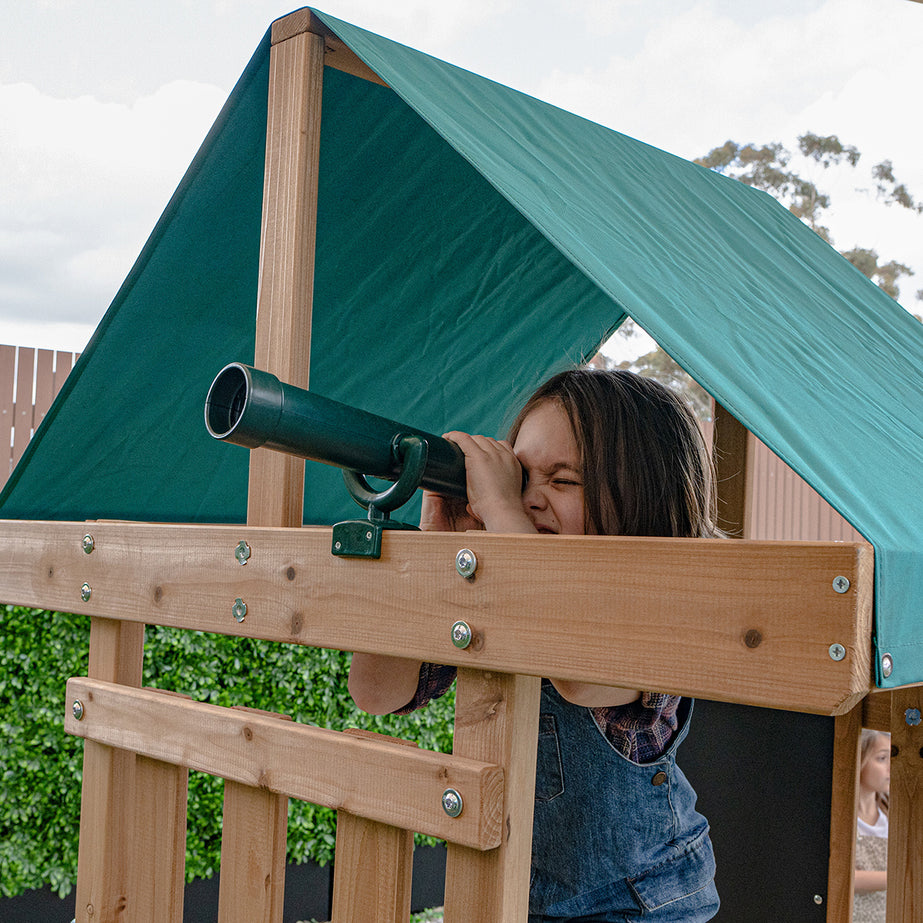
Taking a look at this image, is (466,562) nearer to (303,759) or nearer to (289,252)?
(303,759)

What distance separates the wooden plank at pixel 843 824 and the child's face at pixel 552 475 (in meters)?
1.01

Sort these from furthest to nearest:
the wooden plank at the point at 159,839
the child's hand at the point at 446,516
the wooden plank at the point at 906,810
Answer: the wooden plank at the point at 906,810 < the child's hand at the point at 446,516 < the wooden plank at the point at 159,839

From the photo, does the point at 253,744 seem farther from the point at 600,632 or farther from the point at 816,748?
the point at 816,748

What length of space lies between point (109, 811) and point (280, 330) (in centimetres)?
68

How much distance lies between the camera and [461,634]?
919mm

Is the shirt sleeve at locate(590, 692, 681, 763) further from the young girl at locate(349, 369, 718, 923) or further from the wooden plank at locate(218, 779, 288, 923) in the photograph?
the wooden plank at locate(218, 779, 288, 923)

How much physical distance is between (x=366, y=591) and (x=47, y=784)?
254 centimetres

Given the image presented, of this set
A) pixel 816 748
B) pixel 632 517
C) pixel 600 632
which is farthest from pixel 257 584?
pixel 816 748

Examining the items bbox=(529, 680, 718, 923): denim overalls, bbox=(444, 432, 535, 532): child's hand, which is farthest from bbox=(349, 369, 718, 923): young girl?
bbox=(444, 432, 535, 532): child's hand

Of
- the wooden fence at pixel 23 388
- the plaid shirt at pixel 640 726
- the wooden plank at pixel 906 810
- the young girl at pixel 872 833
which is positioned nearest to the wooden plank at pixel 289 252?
the plaid shirt at pixel 640 726

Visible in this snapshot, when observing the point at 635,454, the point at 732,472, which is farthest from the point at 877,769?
the point at 635,454

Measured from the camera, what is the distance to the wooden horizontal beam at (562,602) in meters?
0.71

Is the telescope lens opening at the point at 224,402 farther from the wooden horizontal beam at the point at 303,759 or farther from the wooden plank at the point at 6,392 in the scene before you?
the wooden plank at the point at 6,392

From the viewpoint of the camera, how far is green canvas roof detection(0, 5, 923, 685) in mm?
912
